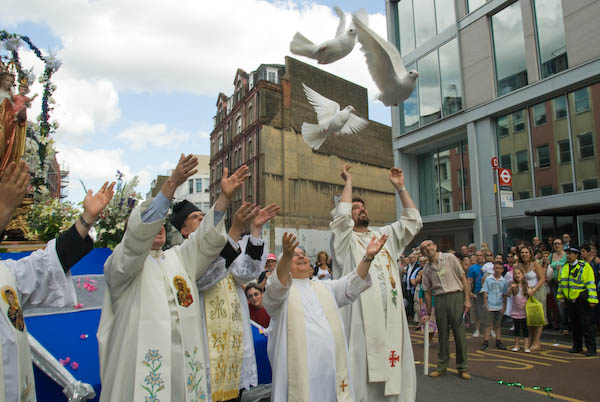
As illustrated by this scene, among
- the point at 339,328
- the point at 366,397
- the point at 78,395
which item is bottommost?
the point at 366,397

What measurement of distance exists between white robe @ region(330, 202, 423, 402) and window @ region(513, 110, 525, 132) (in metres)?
12.7

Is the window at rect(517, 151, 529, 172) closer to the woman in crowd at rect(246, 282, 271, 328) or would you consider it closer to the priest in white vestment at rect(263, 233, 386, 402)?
the woman in crowd at rect(246, 282, 271, 328)

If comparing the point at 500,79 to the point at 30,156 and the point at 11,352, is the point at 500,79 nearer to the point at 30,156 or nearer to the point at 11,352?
the point at 30,156

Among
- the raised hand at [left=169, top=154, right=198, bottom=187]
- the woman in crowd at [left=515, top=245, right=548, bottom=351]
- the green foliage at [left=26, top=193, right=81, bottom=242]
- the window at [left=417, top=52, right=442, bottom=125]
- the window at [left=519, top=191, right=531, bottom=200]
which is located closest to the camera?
the raised hand at [left=169, top=154, right=198, bottom=187]

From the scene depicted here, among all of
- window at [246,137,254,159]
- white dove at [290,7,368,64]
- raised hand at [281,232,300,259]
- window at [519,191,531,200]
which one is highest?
window at [246,137,254,159]

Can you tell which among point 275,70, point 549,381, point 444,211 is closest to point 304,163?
point 275,70

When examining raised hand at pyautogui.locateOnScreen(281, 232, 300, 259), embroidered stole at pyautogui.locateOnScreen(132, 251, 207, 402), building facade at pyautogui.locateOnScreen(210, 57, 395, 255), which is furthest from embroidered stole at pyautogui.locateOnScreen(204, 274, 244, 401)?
building facade at pyautogui.locateOnScreen(210, 57, 395, 255)

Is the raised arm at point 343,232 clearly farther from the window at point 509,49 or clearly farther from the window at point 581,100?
the window at point 509,49

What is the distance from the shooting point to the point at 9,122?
483 cm

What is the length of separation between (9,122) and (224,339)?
3.40m

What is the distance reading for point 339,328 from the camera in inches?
148

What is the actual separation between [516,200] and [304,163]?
2260 centimetres

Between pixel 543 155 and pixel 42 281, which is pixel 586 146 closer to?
pixel 543 155

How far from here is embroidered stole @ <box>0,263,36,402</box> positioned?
2311mm
